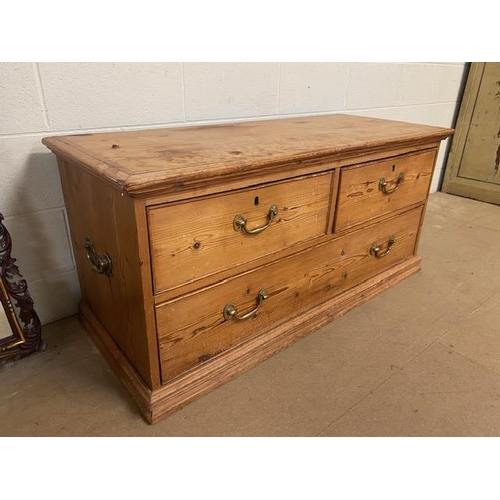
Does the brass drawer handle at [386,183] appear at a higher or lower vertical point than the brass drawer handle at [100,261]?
higher

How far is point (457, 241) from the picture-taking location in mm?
2162

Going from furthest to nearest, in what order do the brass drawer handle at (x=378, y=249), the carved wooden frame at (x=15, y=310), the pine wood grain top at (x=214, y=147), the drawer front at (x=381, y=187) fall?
the brass drawer handle at (x=378, y=249), the drawer front at (x=381, y=187), the carved wooden frame at (x=15, y=310), the pine wood grain top at (x=214, y=147)

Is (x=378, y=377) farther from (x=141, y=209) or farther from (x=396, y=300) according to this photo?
(x=141, y=209)

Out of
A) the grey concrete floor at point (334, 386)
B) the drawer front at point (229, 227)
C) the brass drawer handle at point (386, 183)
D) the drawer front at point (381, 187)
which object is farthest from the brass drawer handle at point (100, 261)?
the brass drawer handle at point (386, 183)

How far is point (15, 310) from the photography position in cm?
121

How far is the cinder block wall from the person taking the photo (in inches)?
47.3

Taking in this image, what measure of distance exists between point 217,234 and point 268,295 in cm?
32

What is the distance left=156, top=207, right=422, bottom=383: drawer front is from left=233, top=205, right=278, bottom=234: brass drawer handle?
0.45 ft

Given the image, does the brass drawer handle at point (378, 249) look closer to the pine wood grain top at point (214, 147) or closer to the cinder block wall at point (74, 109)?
the pine wood grain top at point (214, 147)

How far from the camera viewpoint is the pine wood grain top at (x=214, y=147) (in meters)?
0.87

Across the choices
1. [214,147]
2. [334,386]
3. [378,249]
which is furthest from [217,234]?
[378,249]

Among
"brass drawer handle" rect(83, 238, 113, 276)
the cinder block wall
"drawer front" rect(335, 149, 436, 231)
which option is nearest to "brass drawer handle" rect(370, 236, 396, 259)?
"drawer front" rect(335, 149, 436, 231)

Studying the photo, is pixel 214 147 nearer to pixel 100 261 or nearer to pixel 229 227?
pixel 229 227

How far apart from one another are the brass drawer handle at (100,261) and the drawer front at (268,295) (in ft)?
0.71
